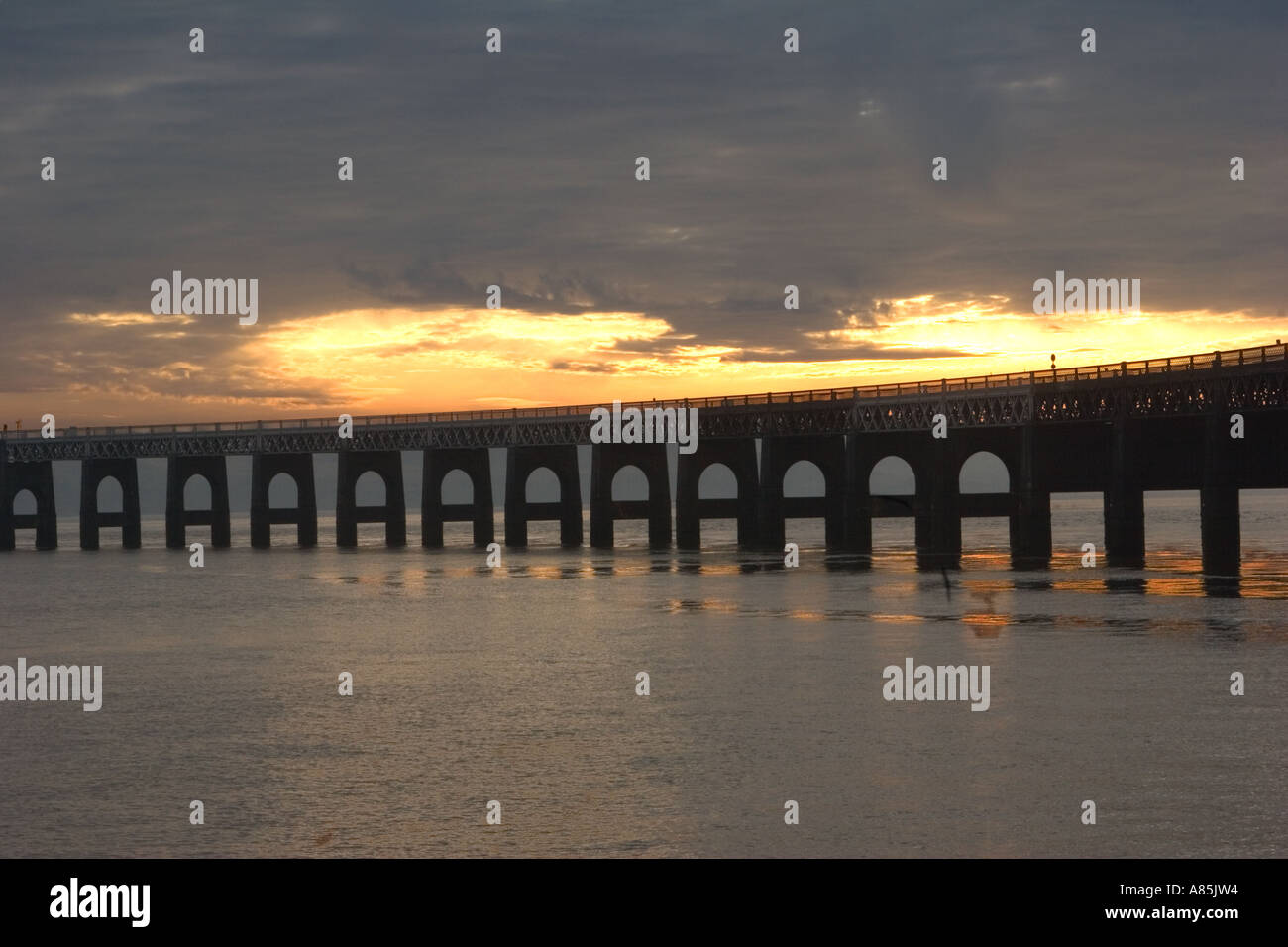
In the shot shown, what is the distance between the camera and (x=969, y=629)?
164 ft

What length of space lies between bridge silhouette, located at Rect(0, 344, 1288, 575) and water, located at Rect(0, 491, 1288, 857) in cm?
1821

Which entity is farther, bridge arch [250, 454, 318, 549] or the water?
bridge arch [250, 454, 318, 549]

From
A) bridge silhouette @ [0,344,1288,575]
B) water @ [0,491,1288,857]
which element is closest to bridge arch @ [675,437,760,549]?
bridge silhouette @ [0,344,1288,575]

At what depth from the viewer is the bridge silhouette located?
7819 cm

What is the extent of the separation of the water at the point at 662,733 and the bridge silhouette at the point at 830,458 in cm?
1821

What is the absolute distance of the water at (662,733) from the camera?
21.4m

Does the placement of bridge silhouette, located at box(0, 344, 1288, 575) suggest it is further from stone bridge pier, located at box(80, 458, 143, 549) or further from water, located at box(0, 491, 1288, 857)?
water, located at box(0, 491, 1288, 857)

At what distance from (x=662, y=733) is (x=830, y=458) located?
93170 millimetres

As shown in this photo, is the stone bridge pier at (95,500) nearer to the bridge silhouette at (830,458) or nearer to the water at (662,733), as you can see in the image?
the bridge silhouette at (830,458)

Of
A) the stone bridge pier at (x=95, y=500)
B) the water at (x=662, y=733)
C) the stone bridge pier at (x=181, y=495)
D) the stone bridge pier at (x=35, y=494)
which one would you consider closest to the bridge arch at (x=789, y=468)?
the water at (x=662, y=733)

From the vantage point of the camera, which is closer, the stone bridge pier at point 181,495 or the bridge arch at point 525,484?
the bridge arch at point 525,484

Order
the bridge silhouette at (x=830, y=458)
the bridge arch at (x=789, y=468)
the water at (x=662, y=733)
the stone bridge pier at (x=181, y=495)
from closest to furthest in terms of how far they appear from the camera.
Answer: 1. the water at (x=662, y=733)
2. the bridge silhouette at (x=830, y=458)
3. the bridge arch at (x=789, y=468)
4. the stone bridge pier at (x=181, y=495)

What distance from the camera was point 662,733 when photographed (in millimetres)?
29734

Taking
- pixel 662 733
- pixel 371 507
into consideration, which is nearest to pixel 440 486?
pixel 371 507
